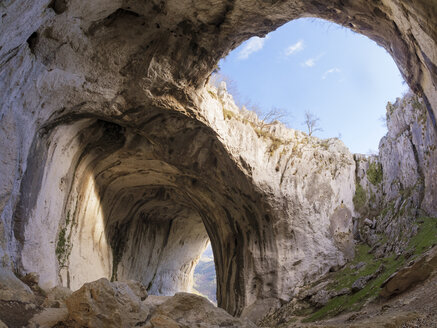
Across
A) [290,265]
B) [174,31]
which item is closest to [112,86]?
[174,31]

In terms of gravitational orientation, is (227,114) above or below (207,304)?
above

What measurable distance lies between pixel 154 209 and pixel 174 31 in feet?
33.0

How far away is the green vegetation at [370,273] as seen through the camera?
7.40 meters

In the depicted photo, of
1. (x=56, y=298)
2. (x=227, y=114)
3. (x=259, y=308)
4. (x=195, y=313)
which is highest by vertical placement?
(x=227, y=114)

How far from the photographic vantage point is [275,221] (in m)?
11.2

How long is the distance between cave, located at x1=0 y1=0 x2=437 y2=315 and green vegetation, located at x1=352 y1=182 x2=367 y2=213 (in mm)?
316

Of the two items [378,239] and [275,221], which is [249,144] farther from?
[378,239]

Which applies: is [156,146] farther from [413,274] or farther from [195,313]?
[413,274]

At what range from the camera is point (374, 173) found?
13352 millimetres

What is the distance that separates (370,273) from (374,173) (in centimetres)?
557

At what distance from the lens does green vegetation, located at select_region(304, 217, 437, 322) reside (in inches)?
291

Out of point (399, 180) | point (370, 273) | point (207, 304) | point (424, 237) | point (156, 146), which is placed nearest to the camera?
point (207, 304)

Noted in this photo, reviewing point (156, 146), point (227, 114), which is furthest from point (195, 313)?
point (227, 114)

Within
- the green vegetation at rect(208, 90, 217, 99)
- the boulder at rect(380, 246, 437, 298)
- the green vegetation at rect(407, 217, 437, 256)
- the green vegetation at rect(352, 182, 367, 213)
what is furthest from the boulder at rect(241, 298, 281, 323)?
the green vegetation at rect(208, 90, 217, 99)
